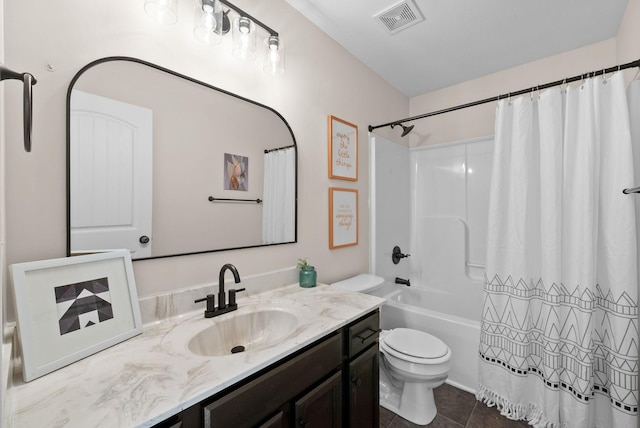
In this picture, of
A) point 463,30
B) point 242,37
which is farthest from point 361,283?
point 463,30

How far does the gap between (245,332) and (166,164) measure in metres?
0.78

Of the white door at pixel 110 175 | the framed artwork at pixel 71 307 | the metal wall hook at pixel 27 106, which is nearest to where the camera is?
the metal wall hook at pixel 27 106

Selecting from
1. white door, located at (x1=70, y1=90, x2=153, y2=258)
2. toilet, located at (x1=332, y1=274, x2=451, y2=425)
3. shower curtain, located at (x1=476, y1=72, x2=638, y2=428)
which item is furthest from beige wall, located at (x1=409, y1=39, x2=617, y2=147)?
white door, located at (x1=70, y1=90, x2=153, y2=258)

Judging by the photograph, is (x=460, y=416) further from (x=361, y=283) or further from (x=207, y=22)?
(x=207, y=22)

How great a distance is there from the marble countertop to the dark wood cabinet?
0.15 feet

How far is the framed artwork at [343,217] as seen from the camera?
1899 millimetres

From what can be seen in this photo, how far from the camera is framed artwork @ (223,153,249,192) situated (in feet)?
4.40

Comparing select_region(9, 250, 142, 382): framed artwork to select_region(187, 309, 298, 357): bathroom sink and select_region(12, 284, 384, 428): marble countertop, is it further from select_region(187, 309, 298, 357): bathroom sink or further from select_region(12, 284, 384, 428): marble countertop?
select_region(187, 309, 298, 357): bathroom sink

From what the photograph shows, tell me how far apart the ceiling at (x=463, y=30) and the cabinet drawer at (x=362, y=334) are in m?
1.75

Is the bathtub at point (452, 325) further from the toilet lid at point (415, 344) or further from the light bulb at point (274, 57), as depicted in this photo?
the light bulb at point (274, 57)

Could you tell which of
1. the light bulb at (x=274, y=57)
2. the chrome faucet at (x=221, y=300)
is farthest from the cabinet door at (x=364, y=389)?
the light bulb at (x=274, y=57)

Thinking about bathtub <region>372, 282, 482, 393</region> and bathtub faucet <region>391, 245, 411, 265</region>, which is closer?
bathtub <region>372, 282, 482, 393</region>

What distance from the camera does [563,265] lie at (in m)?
1.57

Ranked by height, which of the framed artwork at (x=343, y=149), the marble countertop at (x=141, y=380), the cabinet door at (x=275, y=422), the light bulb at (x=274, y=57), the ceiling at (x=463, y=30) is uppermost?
the ceiling at (x=463, y=30)
